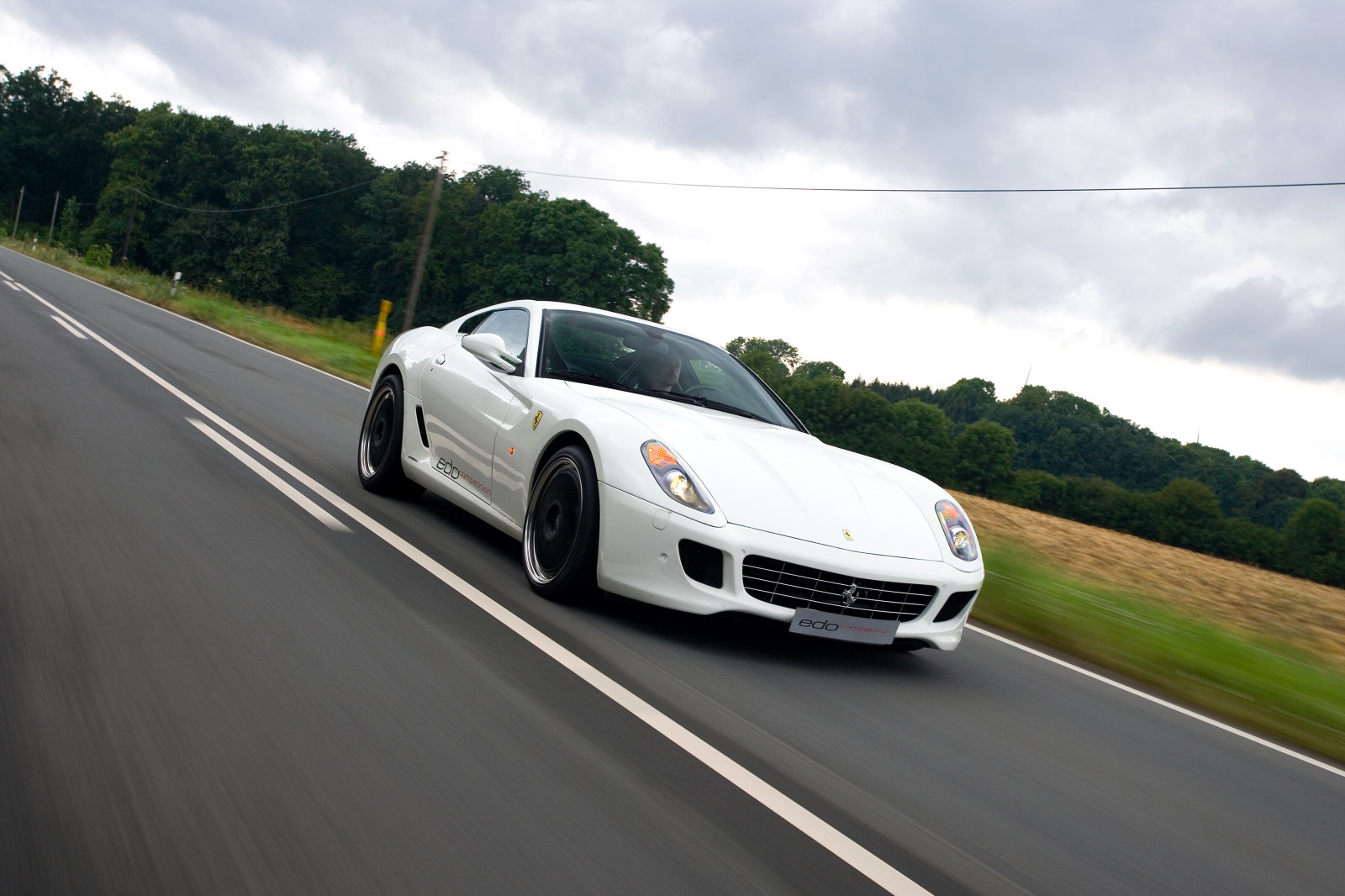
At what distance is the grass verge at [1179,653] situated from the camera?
218 inches

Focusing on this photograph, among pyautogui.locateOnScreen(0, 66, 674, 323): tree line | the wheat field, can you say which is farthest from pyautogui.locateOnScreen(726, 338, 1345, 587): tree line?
pyautogui.locateOnScreen(0, 66, 674, 323): tree line

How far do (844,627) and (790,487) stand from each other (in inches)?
24.5

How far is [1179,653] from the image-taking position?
20.9ft

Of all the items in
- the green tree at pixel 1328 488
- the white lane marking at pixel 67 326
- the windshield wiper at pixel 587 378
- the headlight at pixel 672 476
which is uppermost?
the green tree at pixel 1328 488

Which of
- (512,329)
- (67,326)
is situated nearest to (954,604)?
(512,329)

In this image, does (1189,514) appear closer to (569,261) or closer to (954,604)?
(569,261)

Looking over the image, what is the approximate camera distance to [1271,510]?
45875 millimetres

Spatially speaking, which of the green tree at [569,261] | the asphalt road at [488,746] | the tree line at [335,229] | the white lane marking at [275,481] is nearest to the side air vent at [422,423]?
the asphalt road at [488,746]

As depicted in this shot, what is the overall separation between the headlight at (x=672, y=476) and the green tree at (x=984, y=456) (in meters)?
67.0

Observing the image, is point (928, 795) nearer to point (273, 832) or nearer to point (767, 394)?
point (273, 832)

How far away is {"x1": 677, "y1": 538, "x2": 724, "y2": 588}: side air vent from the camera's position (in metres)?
4.36

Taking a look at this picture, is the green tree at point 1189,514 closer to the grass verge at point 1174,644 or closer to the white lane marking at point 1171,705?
the grass verge at point 1174,644

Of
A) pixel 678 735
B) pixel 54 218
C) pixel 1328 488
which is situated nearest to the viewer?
pixel 678 735

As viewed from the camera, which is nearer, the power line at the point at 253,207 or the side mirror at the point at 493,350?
the side mirror at the point at 493,350
